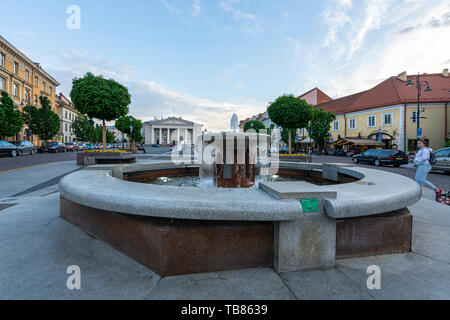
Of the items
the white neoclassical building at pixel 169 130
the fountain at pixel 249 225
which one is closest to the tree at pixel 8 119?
the fountain at pixel 249 225

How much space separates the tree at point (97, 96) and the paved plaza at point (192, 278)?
11.2 metres

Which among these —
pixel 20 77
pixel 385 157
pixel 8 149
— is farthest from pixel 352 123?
pixel 20 77

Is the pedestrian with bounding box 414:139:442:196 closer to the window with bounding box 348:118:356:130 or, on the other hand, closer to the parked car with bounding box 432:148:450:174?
the parked car with bounding box 432:148:450:174

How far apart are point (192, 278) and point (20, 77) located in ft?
177

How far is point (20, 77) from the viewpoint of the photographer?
39812 mm

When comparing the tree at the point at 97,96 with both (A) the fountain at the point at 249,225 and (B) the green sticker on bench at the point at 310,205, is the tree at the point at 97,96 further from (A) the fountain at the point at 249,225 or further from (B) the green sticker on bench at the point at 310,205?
(B) the green sticker on bench at the point at 310,205

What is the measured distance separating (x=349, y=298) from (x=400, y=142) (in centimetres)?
3846

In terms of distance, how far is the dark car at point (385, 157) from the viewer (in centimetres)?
1828

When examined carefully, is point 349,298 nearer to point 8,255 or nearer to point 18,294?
point 18,294

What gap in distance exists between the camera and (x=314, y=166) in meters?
6.56

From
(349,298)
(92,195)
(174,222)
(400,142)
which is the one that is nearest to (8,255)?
(92,195)

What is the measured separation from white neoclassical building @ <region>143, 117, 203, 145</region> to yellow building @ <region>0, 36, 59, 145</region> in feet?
197

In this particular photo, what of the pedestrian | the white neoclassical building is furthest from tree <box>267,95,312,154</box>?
the white neoclassical building
